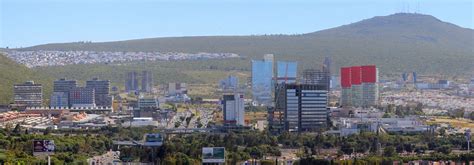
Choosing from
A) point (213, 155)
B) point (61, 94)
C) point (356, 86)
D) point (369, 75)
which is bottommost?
point (213, 155)

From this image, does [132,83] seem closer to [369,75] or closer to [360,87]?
[360,87]

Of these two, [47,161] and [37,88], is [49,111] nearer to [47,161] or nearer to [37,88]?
[37,88]

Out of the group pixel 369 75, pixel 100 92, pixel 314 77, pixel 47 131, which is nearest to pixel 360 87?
pixel 369 75


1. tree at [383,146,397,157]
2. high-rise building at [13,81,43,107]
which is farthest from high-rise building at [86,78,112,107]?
tree at [383,146,397,157]

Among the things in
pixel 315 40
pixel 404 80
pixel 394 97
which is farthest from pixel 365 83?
pixel 315 40

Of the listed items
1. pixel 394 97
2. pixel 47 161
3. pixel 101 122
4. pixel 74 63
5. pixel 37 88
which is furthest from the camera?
pixel 74 63

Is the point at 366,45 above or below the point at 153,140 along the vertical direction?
above

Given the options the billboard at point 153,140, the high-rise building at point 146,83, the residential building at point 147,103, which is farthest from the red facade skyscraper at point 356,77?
the billboard at point 153,140
